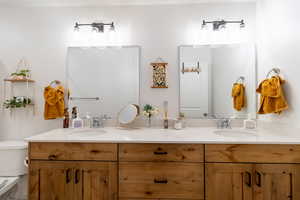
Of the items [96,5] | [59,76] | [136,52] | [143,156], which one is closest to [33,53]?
[59,76]

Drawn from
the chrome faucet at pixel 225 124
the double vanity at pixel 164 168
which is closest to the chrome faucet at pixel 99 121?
the double vanity at pixel 164 168

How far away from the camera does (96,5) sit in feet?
6.80

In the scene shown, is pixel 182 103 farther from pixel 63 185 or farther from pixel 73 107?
pixel 63 185

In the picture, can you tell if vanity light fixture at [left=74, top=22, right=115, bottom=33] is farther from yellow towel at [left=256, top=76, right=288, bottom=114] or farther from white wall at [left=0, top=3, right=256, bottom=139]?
yellow towel at [left=256, top=76, right=288, bottom=114]

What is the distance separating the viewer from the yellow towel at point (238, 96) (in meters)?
1.94

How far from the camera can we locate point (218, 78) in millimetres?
1963

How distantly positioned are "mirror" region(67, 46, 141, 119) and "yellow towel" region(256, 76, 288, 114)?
128 centimetres

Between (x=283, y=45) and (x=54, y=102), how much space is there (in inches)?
92.6

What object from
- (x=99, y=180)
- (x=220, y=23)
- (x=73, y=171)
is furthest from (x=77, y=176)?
(x=220, y=23)

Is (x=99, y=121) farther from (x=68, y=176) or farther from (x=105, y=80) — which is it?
(x=68, y=176)

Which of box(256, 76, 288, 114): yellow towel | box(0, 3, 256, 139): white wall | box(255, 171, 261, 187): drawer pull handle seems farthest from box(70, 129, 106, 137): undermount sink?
box(256, 76, 288, 114): yellow towel

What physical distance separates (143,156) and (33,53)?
1.81m

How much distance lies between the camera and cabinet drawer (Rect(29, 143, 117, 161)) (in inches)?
56.4

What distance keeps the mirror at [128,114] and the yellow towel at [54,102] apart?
68 centimetres
